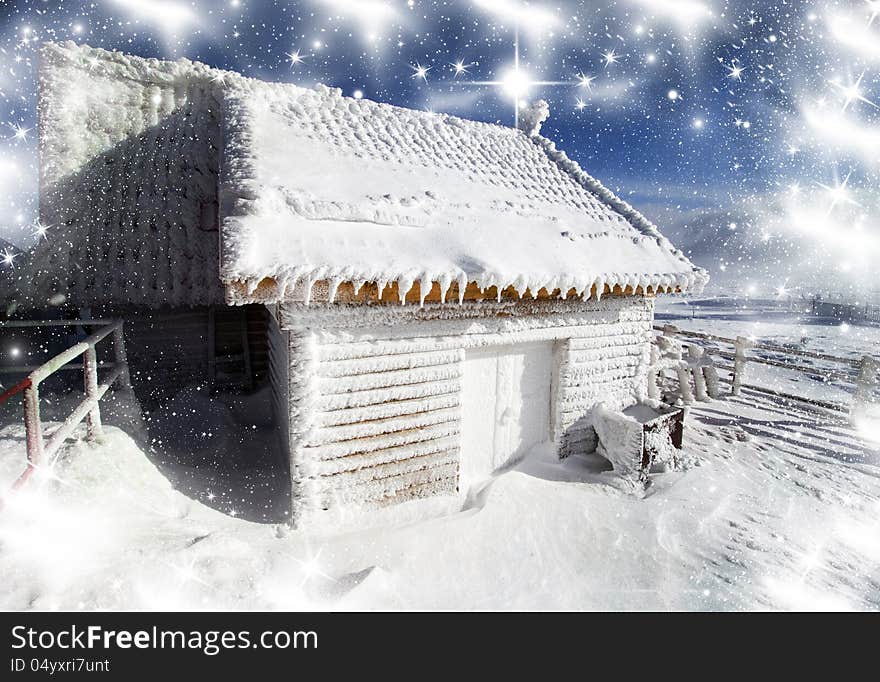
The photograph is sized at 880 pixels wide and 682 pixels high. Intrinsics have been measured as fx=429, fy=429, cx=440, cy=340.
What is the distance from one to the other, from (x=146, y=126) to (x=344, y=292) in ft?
26.7

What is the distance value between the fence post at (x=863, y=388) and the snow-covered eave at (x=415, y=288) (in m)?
6.28

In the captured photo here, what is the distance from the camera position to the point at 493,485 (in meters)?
5.10

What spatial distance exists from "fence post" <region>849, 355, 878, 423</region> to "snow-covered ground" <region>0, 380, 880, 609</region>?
3.74 m

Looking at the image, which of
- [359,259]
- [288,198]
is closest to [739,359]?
[359,259]

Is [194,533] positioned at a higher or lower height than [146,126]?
lower

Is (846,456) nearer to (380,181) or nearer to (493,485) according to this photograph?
(493,485)

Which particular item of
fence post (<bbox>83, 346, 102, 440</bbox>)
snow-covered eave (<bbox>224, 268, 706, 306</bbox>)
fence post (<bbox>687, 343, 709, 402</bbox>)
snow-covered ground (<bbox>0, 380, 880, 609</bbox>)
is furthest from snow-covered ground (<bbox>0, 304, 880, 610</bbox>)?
fence post (<bbox>687, 343, 709, 402</bbox>)

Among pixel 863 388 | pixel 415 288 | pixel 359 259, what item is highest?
pixel 359 259

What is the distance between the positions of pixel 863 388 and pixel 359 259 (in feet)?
34.6

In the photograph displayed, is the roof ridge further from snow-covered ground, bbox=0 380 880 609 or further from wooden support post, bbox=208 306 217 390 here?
wooden support post, bbox=208 306 217 390

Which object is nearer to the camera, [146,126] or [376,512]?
[376,512]

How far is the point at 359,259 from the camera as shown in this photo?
400cm

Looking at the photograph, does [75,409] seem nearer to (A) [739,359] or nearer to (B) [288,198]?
(B) [288,198]
